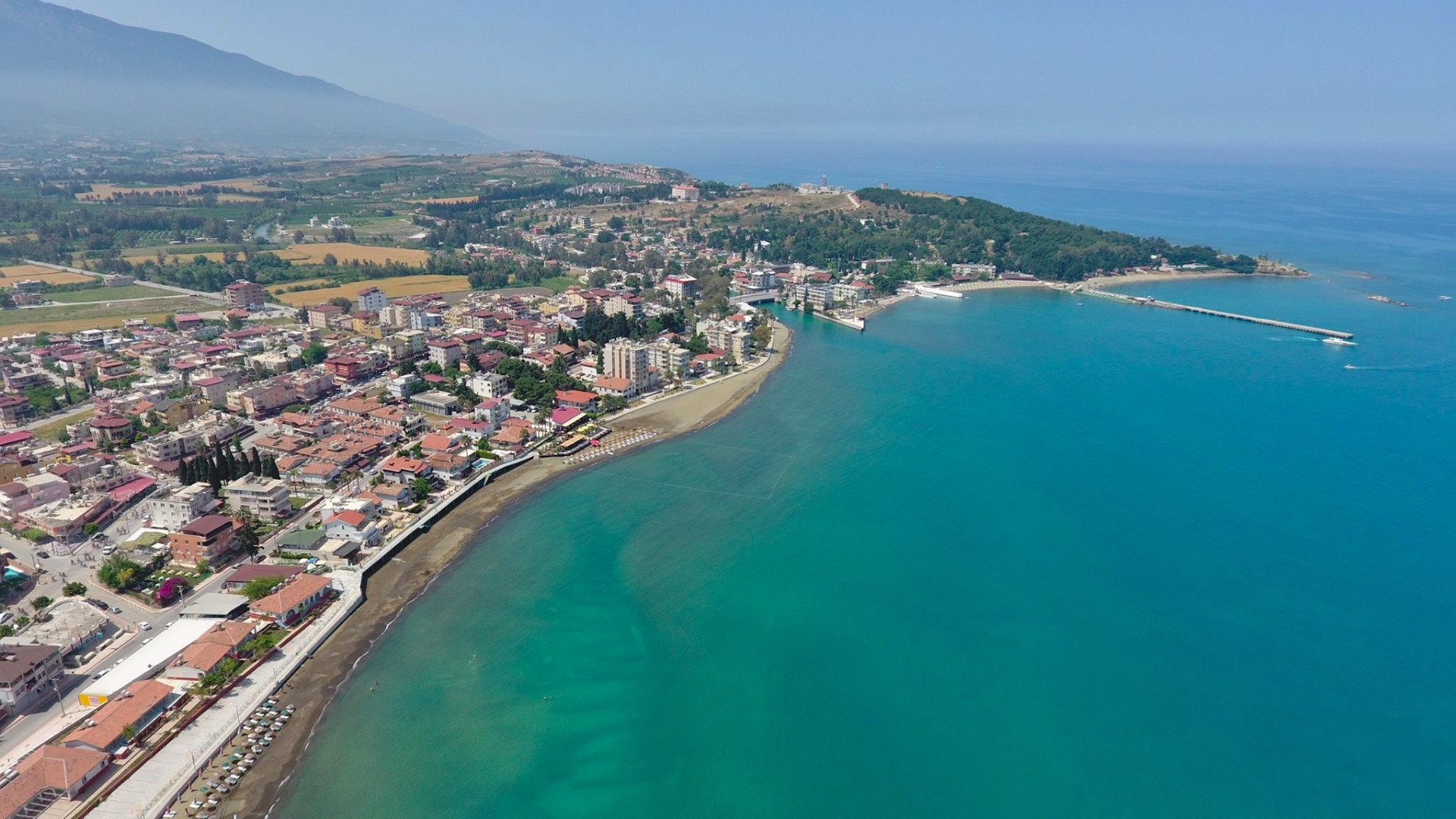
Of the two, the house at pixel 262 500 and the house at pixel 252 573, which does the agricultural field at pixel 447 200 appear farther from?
the house at pixel 252 573

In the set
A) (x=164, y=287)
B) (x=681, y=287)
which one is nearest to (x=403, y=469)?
(x=681, y=287)

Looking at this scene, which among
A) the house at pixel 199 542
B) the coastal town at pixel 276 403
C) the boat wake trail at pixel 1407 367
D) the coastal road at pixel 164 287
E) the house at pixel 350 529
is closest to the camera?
the coastal town at pixel 276 403

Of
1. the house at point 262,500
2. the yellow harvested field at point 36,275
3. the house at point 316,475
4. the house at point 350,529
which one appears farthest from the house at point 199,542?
the yellow harvested field at point 36,275

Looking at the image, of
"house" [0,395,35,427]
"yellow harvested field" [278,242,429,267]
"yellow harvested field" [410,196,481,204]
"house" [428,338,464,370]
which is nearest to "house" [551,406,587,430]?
"house" [428,338,464,370]

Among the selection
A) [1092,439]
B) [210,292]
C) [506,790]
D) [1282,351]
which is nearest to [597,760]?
[506,790]

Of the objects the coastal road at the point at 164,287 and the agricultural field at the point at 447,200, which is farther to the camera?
the agricultural field at the point at 447,200

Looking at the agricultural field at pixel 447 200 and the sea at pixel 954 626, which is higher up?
the agricultural field at pixel 447 200

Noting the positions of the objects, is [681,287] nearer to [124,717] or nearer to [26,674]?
[26,674]
